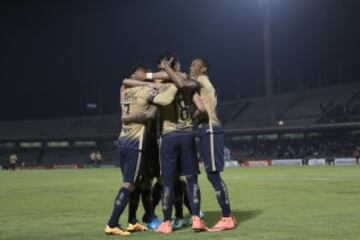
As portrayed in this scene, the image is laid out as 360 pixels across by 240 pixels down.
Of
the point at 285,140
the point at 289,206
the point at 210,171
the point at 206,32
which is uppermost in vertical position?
the point at 206,32

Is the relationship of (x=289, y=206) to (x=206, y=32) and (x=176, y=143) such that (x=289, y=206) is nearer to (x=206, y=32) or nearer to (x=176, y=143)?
(x=176, y=143)

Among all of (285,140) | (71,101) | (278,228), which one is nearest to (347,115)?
(285,140)

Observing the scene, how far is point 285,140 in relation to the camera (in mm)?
65562

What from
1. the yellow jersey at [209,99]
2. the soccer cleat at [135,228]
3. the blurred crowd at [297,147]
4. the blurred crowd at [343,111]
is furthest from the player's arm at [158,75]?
the blurred crowd at [343,111]

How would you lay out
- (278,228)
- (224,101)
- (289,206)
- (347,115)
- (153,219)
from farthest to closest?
(224,101)
(347,115)
(289,206)
(153,219)
(278,228)

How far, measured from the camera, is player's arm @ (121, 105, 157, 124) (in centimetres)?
992

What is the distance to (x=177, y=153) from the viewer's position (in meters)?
9.86

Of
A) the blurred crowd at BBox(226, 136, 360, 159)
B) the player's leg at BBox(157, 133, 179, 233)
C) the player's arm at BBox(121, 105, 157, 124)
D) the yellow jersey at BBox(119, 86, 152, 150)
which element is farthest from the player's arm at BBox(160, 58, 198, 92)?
the blurred crowd at BBox(226, 136, 360, 159)

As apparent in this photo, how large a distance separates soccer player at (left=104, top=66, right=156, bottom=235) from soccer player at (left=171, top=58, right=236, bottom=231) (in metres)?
0.81

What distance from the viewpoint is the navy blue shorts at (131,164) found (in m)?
9.82

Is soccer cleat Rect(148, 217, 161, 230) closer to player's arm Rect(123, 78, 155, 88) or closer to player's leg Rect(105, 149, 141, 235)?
player's leg Rect(105, 149, 141, 235)

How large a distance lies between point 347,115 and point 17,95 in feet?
123

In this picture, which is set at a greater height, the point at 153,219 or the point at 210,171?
the point at 210,171

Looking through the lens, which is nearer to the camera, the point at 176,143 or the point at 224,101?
the point at 176,143
